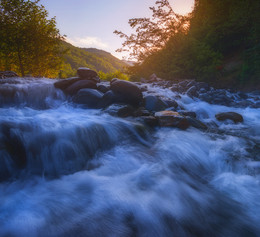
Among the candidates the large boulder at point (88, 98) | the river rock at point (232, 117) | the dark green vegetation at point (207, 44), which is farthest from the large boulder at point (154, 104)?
the dark green vegetation at point (207, 44)

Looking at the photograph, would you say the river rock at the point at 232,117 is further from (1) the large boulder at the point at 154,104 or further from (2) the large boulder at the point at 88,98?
(2) the large boulder at the point at 88,98

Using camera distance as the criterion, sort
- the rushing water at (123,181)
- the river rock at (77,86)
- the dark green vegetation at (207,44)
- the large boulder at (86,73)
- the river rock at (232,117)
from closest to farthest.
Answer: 1. the rushing water at (123,181)
2. the river rock at (232,117)
3. the river rock at (77,86)
4. the large boulder at (86,73)
5. the dark green vegetation at (207,44)

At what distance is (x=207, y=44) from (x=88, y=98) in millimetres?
10962

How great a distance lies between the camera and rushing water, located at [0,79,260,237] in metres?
1.63

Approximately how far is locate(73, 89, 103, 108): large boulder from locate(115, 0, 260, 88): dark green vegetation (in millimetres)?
8890

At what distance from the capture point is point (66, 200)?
6.29 feet

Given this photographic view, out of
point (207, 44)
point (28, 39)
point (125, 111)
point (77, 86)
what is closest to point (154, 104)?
point (125, 111)

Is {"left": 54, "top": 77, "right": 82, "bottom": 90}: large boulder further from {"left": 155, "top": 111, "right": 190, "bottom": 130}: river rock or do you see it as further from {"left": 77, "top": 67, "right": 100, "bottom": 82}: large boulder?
{"left": 155, "top": 111, "right": 190, "bottom": 130}: river rock

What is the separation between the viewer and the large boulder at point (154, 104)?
5.29 m

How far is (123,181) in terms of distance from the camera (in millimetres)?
2264

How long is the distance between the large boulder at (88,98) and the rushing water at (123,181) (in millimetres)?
1645

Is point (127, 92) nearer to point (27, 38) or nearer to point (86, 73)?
point (86, 73)

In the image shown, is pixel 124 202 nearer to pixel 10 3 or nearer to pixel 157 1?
Answer: pixel 10 3

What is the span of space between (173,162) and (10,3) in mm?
15371
